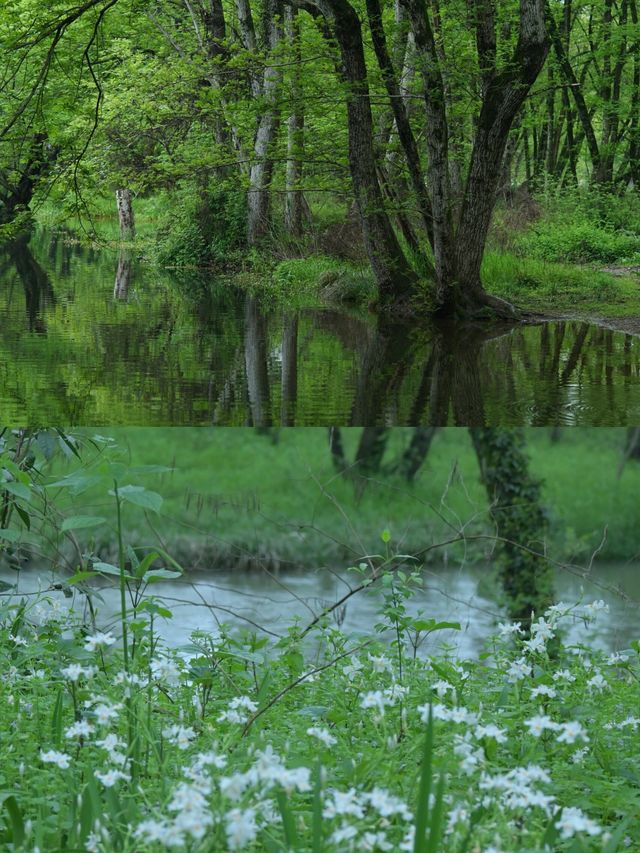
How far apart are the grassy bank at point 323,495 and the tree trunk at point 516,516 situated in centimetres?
10

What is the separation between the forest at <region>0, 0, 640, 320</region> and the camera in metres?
3.95

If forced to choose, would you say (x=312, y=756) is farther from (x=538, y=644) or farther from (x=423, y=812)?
(x=538, y=644)

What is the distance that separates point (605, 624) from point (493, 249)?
270cm

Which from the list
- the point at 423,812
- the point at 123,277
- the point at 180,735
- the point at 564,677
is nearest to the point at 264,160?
the point at 123,277

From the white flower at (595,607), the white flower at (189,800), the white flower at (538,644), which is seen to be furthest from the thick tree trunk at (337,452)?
the white flower at (189,800)

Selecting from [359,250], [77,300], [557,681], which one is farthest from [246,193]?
[557,681]

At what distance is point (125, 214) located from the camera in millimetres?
4168

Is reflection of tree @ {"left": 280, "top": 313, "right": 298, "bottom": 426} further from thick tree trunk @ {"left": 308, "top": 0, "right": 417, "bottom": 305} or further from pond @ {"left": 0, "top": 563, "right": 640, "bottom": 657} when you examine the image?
pond @ {"left": 0, "top": 563, "right": 640, "bottom": 657}

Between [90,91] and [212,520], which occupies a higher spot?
[90,91]

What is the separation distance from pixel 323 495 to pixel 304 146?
2.01 meters

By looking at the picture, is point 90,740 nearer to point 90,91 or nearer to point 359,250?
point 359,250

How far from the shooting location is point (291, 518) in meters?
5.78

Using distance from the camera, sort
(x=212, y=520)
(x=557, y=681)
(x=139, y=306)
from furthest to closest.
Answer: (x=212, y=520)
(x=139, y=306)
(x=557, y=681)

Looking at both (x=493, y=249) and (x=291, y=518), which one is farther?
(x=291, y=518)
